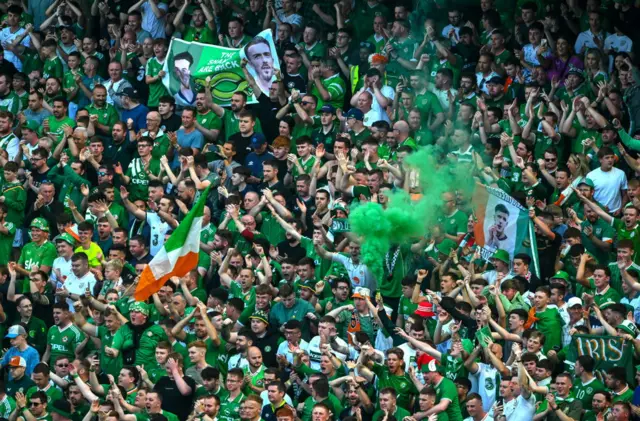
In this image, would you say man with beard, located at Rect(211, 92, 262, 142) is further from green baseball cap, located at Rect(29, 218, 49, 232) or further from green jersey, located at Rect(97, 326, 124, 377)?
green jersey, located at Rect(97, 326, 124, 377)

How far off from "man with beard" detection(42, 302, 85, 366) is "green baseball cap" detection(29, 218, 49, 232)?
1.54 m

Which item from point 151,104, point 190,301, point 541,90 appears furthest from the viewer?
point 151,104

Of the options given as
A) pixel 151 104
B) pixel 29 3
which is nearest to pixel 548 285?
pixel 151 104

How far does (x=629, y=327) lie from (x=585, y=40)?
212 inches

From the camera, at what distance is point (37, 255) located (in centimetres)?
1941

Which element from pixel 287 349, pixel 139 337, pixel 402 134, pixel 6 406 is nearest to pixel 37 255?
pixel 139 337

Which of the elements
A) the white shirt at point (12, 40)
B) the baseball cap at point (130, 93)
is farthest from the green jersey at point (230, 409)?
the white shirt at point (12, 40)

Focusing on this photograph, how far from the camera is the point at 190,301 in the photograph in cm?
1772

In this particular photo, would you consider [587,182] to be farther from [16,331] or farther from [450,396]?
[16,331]

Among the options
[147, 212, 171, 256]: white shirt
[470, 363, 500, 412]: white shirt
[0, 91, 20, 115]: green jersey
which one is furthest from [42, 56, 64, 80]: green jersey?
[470, 363, 500, 412]: white shirt

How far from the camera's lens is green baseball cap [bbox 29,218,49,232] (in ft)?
64.0

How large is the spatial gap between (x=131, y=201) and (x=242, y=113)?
5.72ft

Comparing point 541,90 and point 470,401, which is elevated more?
point 541,90

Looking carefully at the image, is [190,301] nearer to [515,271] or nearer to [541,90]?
[515,271]
